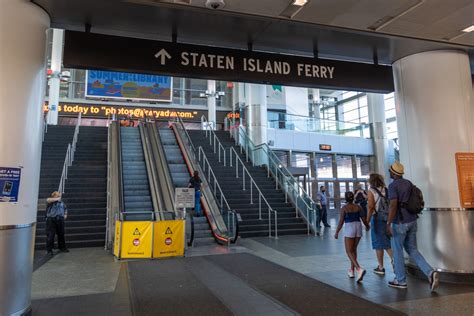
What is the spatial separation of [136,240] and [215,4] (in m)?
5.56

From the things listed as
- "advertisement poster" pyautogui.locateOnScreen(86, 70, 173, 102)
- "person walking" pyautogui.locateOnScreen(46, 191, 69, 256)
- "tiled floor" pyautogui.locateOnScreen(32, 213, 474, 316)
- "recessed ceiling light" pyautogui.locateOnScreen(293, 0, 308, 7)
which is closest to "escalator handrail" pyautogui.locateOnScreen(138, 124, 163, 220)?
"tiled floor" pyautogui.locateOnScreen(32, 213, 474, 316)

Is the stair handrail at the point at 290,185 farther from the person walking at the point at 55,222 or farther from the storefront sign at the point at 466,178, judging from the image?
the person walking at the point at 55,222

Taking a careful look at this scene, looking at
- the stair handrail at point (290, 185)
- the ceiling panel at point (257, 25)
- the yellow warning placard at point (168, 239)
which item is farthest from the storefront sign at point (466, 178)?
the stair handrail at point (290, 185)

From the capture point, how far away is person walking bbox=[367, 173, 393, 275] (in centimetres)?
569

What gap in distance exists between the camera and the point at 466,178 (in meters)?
5.61

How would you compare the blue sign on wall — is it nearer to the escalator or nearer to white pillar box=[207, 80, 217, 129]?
the escalator

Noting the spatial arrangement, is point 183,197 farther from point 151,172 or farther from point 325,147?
point 325,147

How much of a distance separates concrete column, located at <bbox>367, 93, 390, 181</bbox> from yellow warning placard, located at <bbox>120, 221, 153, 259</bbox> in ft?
60.6

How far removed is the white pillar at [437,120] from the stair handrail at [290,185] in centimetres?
607

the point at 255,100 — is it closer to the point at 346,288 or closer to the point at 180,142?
the point at 180,142

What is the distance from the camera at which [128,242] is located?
7.84 meters

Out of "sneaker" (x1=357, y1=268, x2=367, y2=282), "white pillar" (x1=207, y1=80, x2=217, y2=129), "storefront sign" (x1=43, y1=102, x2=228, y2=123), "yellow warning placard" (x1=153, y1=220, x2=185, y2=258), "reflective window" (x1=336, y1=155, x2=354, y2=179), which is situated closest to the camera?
"sneaker" (x1=357, y1=268, x2=367, y2=282)

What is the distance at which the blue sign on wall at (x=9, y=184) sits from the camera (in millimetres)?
3568

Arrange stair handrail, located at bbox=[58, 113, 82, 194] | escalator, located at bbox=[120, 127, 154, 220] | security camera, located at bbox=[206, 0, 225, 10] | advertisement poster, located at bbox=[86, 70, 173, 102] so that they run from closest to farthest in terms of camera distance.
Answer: security camera, located at bbox=[206, 0, 225, 10]
escalator, located at bbox=[120, 127, 154, 220]
stair handrail, located at bbox=[58, 113, 82, 194]
advertisement poster, located at bbox=[86, 70, 173, 102]
